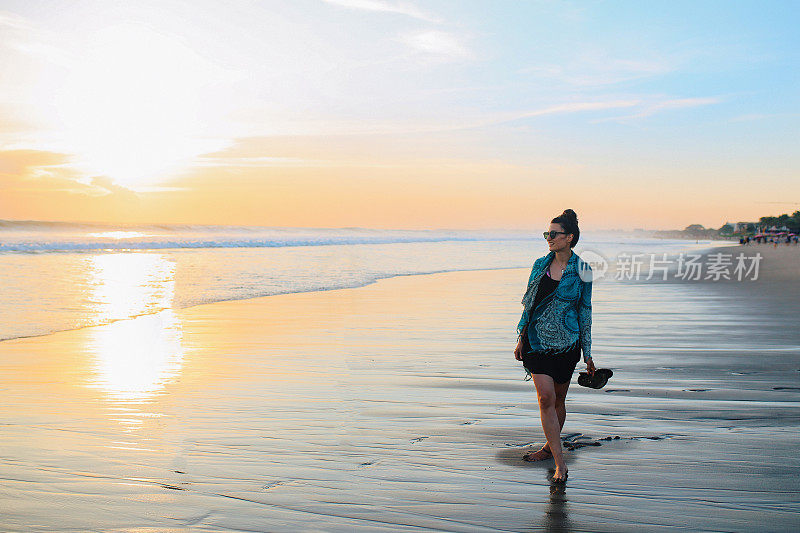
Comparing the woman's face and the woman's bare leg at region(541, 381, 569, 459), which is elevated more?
the woman's face

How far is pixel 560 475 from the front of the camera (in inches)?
186

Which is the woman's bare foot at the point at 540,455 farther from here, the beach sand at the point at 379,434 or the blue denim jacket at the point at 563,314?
the blue denim jacket at the point at 563,314

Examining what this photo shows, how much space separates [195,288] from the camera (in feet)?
67.3

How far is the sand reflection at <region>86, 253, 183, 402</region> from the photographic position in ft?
25.7

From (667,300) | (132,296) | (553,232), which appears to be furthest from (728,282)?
(553,232)

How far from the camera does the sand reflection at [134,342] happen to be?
783 cm

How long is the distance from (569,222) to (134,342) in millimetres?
7748

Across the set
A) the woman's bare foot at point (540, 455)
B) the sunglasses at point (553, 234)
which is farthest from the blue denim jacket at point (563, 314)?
the woman's bare foot at point (540, 455)

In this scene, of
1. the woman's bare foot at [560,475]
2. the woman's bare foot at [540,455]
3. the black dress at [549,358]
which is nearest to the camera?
the woman's bare foot at [560,475]

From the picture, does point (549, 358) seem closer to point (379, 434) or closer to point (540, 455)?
point (540, 455)

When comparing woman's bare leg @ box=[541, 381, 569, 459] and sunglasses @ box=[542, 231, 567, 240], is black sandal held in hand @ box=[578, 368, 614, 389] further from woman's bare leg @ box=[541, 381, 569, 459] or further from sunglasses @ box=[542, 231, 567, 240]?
sunglasses @ box=[542, 231, 567, 240]

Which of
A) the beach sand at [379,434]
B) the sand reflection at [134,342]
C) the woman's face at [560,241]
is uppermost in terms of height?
the woman's face at [560,241]

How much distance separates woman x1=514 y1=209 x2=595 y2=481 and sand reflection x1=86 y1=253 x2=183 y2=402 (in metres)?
4.06

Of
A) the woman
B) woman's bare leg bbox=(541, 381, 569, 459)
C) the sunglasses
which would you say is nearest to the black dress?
the woman
